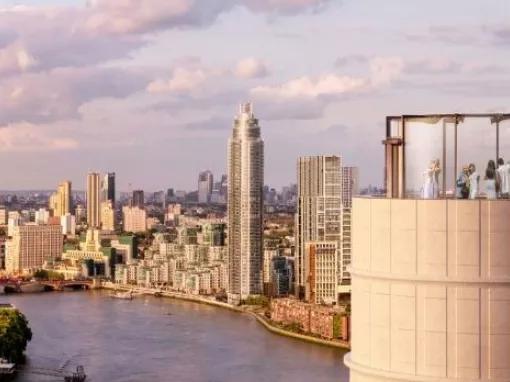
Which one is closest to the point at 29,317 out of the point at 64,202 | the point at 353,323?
the point at 353,323

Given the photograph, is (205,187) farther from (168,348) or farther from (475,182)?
(475,182)

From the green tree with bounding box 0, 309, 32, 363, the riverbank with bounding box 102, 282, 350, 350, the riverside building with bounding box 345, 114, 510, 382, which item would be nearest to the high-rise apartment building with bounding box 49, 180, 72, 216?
the riverbank with bounding box 102, 282, 350, 350

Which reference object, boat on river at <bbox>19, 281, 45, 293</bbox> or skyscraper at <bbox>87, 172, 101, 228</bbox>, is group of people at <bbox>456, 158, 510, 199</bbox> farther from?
skyscraper at <bbox>87, 172, 101, 228</bbox>

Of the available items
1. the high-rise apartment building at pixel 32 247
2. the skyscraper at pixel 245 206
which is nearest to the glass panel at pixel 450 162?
the skyscraper at pixel 245 206

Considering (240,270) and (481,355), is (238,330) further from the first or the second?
(481,355)

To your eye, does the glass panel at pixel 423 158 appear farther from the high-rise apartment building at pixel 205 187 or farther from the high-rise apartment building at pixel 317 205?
the high-rise apartment building at pixel 205 187

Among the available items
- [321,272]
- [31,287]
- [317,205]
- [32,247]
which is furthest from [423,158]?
[32,247]

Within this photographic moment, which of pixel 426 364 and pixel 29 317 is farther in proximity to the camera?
pixel 29 317
